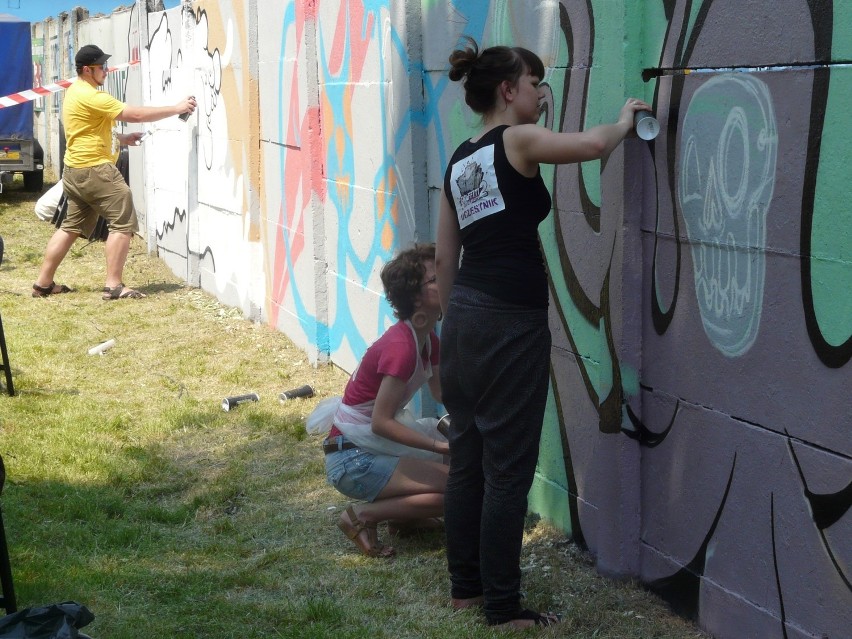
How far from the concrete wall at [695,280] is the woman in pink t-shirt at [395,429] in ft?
1.68

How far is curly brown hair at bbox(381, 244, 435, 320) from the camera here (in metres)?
3.93

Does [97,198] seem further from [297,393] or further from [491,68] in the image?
[491,68]

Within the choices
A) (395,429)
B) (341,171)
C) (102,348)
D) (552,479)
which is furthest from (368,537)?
(102,348)

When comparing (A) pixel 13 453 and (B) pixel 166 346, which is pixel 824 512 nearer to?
(A) pixel 13 453

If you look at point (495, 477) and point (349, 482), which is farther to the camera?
point (349, 482)

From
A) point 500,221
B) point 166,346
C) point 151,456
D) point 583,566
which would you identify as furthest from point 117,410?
point 500,221

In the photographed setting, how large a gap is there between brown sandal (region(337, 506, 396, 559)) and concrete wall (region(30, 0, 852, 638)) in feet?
2.27

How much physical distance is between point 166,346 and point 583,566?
15.8ft

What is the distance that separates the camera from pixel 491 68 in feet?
10.5

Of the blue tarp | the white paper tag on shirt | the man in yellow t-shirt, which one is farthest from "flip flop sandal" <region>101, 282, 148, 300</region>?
the blue tarp

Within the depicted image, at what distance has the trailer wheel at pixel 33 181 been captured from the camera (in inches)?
718

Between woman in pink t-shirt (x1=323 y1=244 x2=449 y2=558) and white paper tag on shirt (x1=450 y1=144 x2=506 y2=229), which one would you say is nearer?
white paper tag on shirt (x1=450 y1=144 x2=506 y2=229)

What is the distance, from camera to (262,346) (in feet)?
25.9

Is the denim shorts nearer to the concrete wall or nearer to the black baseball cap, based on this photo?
the concrete wall
